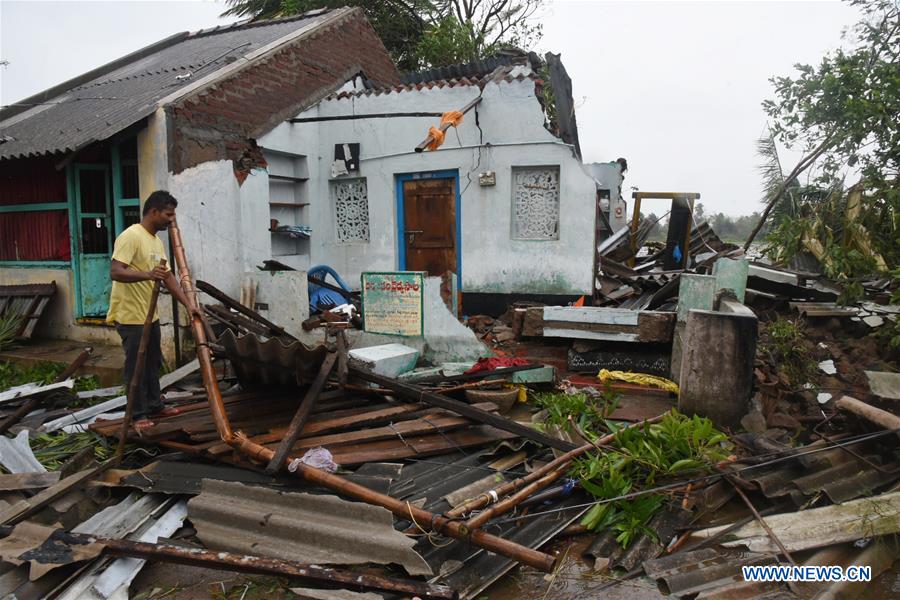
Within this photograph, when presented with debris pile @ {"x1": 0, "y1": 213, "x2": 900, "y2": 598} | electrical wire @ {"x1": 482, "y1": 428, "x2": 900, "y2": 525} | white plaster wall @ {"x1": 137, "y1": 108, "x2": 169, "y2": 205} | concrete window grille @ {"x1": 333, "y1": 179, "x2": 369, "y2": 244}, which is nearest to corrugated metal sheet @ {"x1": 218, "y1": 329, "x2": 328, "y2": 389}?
debris pile @ {"x1": 0, "y1": 213, "x2": 900, "y2": 598}

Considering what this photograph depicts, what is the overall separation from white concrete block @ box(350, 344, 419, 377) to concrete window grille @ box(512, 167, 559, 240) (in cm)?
389

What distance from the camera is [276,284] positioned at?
296 inches

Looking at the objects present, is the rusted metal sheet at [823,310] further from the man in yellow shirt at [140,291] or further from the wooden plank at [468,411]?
the man in yellow shirt at [140,291]

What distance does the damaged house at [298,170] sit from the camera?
305 inches

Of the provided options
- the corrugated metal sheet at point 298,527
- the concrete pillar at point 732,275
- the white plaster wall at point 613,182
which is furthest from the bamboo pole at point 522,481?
the white plaster wall at point 613,182

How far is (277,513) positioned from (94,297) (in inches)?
245

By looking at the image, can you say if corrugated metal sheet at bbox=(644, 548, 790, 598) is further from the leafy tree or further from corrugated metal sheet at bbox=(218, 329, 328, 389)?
the leafy tree

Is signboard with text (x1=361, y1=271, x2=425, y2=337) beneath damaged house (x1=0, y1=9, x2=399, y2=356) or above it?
beneath

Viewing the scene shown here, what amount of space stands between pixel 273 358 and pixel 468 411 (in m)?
1.59

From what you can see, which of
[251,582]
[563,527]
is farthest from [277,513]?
[563,527]

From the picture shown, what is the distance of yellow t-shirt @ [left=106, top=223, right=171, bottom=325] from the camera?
4801 millimetres

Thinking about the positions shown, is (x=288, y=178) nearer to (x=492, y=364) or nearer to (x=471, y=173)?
(x=471, y=173)

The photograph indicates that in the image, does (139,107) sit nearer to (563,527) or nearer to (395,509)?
(395,509)

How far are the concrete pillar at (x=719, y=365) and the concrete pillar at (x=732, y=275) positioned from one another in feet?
5.21
